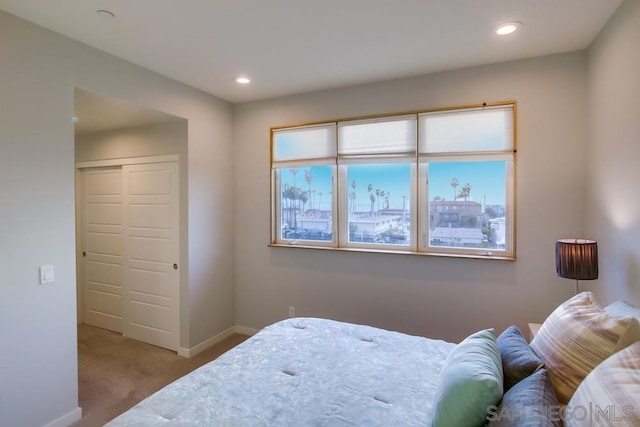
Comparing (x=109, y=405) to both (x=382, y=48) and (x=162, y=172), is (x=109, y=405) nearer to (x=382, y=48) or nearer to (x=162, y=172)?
(x=162, y=172)

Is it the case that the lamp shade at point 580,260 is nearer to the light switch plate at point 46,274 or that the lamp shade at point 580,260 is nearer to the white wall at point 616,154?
the white wall at point 616,154

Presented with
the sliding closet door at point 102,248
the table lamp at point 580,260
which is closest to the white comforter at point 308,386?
the table lamp at point 580,260

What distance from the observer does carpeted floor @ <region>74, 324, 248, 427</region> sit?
99.1 inches

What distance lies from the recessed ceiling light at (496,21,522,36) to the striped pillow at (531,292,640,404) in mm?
1844

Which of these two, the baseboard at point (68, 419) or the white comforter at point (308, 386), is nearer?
the white comforter at point (308, 386)

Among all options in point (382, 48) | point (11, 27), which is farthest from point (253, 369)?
point (11, 27)

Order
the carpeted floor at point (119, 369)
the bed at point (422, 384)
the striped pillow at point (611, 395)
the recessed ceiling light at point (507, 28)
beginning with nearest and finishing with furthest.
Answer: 1. the striped pillow at point (611, 395)
2. the bed at point (422, 384)
3. the recessed ceiling light at point (507, 28)
4. the carpeted floor at point (119, 369)

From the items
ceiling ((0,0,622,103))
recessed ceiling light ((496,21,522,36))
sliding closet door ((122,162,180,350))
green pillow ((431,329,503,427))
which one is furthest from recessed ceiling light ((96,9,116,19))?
green pillow ((431,329,503,427))

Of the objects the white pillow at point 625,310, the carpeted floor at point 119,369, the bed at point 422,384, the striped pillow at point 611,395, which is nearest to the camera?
the striped pillow at point 611,395

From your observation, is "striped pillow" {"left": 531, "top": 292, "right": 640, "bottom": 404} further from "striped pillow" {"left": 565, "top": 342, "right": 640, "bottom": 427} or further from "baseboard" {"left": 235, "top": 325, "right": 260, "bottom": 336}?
"baseboard" {"left": 235, "top": 325, "right": 260, "bottom": 336}

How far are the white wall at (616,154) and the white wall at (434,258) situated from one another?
195mm

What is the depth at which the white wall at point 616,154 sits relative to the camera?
1.84 metres

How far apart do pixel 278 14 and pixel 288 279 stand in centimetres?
258

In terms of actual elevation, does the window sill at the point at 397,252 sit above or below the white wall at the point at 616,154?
below
